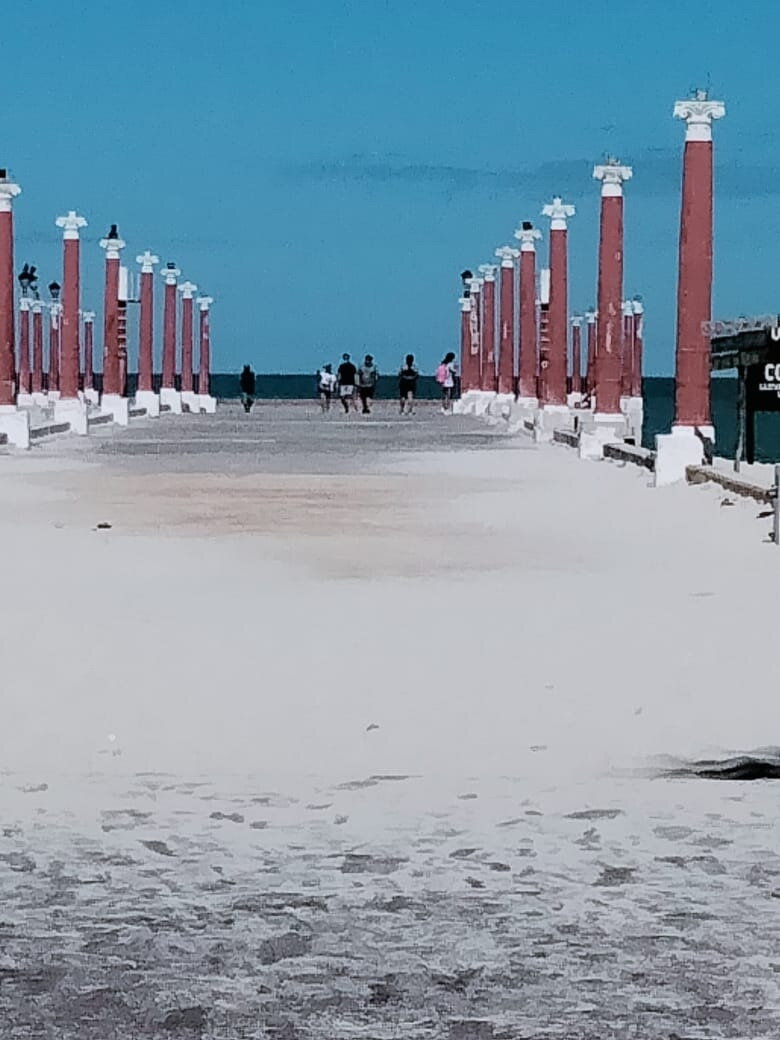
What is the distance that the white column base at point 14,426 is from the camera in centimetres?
3503

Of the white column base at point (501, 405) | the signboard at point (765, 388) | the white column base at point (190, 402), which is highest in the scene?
the signboard at point (765, 388)

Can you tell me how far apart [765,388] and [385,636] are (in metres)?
10.2

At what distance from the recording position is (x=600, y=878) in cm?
595

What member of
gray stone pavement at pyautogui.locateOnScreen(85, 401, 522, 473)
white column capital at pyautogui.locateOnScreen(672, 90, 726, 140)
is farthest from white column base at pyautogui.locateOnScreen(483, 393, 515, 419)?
white column capital at pyautogui.locateOnScreen(672, 90, 726, 140)

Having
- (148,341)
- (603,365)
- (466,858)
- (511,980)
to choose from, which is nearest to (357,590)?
(466,858)

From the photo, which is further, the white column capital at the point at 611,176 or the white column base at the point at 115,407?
the white column base at the point at 115,407

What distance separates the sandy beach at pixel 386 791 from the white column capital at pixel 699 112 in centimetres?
1093

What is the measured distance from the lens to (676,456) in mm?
25172

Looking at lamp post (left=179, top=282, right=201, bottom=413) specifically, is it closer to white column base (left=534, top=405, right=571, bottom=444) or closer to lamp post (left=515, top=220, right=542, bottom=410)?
lamp post (left=515, top=220, right=542, bottom=410)

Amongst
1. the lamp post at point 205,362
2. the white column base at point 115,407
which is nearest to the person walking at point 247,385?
the lamp post at point 205,362

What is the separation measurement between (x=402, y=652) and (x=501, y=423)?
44.0 m

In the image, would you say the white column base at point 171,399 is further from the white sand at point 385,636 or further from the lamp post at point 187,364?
the white sand at point 385,636

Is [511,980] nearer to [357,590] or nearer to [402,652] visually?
[402,652]

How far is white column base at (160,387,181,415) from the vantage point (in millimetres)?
70750
